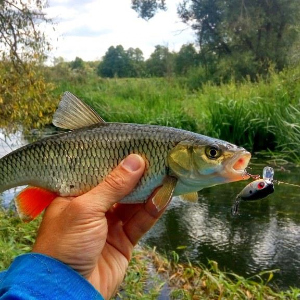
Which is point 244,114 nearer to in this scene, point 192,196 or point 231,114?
point 231,114

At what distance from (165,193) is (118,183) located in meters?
0.18

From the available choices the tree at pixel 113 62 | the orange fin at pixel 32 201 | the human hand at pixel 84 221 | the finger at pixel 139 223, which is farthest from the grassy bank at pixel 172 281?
the tree at pixel 113 62

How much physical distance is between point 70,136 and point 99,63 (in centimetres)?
4842

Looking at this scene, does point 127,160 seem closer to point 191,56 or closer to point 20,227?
point 20,227

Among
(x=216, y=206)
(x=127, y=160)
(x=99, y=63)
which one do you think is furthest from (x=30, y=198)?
(x=99, y=63)

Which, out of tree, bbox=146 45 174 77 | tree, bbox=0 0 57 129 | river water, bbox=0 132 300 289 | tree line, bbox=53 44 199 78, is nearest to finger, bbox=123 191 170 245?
river water, bbox=0 132 300 289

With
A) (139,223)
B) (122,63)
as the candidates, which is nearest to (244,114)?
(139,223)

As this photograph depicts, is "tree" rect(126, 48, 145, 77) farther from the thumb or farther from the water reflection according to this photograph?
the thumb

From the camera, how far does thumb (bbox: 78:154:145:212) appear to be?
5.83ft

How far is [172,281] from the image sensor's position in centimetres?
456

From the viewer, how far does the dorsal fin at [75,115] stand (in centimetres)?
196

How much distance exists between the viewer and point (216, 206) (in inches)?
298

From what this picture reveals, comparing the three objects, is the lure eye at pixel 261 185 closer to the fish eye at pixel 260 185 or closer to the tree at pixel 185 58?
the fish eye at pixel 260 185

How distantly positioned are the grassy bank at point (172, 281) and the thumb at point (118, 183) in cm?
233
